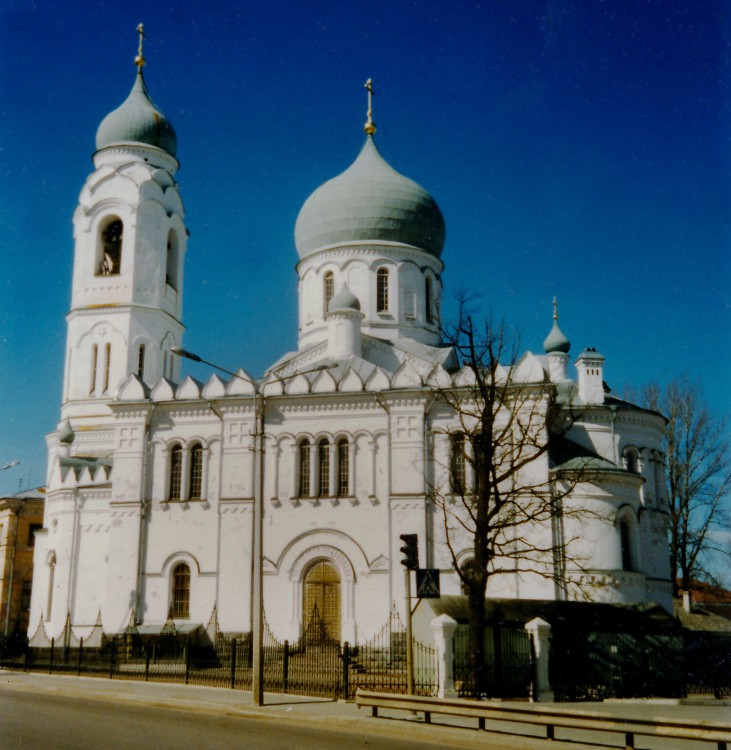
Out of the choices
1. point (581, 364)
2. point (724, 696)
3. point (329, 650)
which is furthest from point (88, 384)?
point (724, 696)

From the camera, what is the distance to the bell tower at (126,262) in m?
36.9

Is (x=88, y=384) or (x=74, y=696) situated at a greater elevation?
(x=88, y=384)

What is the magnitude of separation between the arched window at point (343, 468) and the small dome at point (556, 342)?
33.5 ft

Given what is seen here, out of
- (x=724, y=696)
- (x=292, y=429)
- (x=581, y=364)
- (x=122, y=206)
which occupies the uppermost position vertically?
(x=122, y=206)

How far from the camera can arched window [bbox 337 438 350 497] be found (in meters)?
29.8

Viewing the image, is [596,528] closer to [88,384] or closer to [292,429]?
[292,429]

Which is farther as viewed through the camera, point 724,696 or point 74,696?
point 724,696

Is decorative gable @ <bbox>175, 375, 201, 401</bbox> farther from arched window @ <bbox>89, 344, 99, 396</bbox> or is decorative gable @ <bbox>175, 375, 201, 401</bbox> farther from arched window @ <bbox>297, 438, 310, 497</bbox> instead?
arched window @ <bbox>89, 344, 99, 396</bbox>

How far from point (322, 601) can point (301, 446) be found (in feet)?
16.2

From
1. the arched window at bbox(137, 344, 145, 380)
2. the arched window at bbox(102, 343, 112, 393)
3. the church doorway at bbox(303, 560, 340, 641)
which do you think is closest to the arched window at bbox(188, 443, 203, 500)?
the church doorway at bbox(303, 560, 340, 641)

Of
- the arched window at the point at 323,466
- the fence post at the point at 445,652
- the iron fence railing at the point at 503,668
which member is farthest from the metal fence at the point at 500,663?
the arched window at the point at 323,466

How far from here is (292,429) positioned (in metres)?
30.6

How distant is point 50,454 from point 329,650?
1555cm

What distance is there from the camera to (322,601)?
29172 mm
